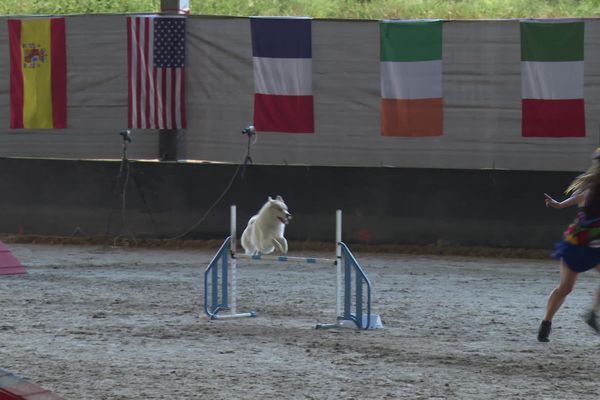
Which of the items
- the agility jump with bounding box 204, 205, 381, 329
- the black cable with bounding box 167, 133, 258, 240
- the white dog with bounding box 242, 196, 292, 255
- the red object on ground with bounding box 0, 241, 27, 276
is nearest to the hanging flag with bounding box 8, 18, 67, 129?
the black cable with bounding box 167, 133, 258, 240

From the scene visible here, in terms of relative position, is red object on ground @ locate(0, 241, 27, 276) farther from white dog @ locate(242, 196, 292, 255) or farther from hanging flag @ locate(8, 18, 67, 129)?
hanging flag @ locate(8, 18, 67, 129)

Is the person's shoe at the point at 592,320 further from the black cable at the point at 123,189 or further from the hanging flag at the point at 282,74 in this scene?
the black cable at the point at 123,189

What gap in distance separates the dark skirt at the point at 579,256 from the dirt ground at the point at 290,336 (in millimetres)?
639

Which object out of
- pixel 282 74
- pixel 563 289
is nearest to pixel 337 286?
pixel 563 289

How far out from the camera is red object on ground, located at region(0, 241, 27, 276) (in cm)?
1431

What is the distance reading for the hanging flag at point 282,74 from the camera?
697 inches

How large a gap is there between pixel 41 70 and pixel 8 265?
4.98 m

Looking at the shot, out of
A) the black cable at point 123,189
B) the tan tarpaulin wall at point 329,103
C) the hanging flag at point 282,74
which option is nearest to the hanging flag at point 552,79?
the tan tarpaulin wall at point 329,103

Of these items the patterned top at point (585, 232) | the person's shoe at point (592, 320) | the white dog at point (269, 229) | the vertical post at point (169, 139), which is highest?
the vertical post at point (169, 139)

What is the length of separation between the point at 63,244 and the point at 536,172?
6.89 m

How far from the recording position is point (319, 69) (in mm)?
17734

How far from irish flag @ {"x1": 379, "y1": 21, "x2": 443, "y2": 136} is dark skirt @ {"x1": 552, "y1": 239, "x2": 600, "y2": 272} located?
726 cm

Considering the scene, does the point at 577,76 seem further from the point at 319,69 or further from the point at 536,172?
the point at 319,69

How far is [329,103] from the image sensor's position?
17.8 m
